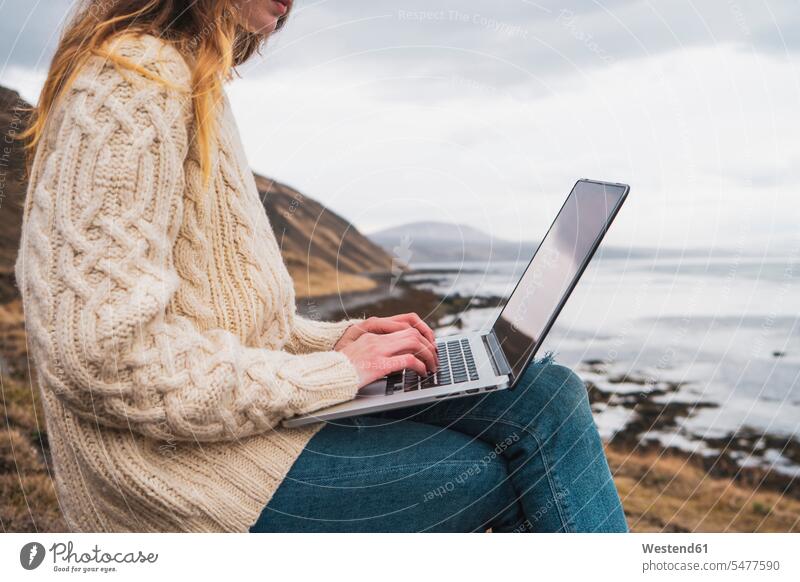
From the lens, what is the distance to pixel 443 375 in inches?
35.7

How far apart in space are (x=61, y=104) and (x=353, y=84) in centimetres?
54

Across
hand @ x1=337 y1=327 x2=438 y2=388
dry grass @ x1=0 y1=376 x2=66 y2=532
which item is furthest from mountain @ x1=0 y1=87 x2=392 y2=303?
hand @ x1=337 y1=327 x2=438 y2=388

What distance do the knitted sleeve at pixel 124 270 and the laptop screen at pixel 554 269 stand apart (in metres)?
0.37

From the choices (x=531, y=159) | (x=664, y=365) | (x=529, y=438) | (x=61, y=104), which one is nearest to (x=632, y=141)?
(x=531, y=159)

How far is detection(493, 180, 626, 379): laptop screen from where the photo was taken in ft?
2.90

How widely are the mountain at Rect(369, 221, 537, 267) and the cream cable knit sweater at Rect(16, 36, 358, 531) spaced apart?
481 mm

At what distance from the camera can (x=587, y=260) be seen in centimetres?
86

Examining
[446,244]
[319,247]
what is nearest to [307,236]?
[319,247]

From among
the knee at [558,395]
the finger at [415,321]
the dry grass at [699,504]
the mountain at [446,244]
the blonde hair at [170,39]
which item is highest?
the blonde hair at [170,39]

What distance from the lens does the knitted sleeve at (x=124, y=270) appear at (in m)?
0.65

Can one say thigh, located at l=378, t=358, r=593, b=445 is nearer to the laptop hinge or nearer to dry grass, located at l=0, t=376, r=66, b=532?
the laptop hinge
